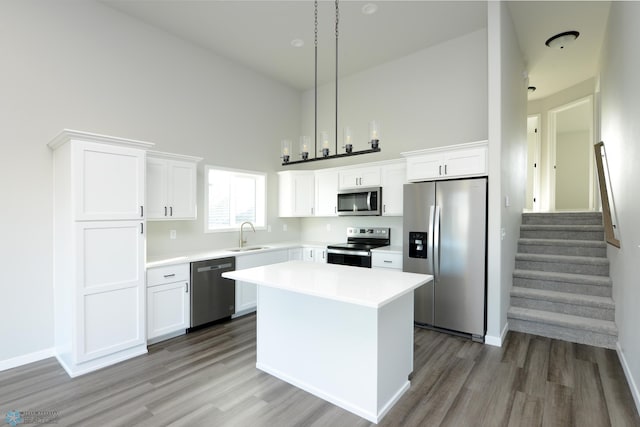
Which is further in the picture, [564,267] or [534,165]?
[534,165]

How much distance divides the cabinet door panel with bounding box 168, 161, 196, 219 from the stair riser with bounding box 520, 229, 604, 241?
4.78m

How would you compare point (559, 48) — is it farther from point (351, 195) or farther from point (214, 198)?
point (214, 198)

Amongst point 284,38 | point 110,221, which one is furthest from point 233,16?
point 110,221

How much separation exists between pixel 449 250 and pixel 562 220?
109 inches

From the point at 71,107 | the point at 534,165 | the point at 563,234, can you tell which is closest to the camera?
the point at 71,107

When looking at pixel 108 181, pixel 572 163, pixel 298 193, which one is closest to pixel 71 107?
pixel 108 181

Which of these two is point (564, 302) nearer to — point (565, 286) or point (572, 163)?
point (565, 286)

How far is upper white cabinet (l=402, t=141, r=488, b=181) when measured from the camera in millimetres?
3410

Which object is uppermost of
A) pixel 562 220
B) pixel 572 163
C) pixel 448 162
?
pixel 572 163

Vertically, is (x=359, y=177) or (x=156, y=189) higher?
(x=359, y=177)

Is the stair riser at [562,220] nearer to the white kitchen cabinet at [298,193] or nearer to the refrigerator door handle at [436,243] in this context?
the refrigerator door handle at [436,243]

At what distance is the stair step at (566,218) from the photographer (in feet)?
15.6

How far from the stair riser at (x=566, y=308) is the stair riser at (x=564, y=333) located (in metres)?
0.27

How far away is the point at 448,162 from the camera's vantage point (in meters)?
3.61
